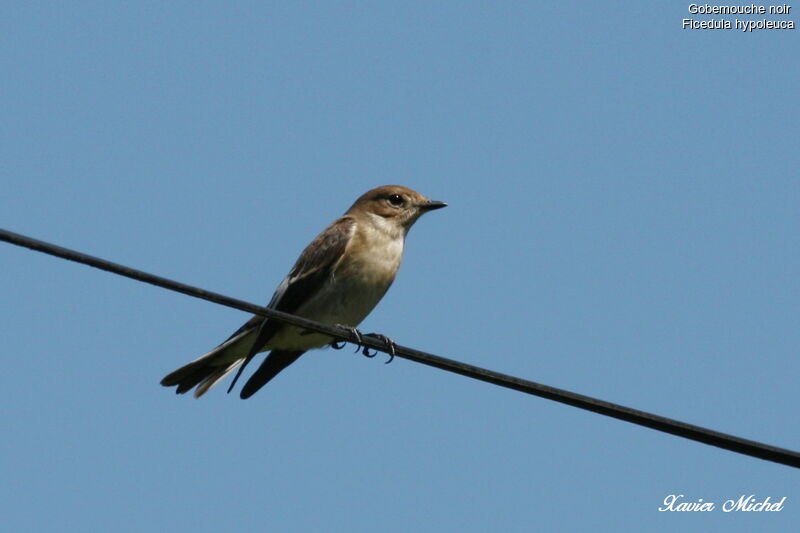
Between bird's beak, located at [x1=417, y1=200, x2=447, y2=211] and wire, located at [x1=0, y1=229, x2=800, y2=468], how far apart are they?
4759 millimetres

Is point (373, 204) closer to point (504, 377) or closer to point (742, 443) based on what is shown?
point (504, 377)

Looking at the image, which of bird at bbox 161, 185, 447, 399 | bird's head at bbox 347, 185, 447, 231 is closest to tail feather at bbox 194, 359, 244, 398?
bird at bbox 161, 185, 447, 399

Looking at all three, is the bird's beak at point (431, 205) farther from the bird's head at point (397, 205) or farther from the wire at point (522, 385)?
the wire at point (522, 385)

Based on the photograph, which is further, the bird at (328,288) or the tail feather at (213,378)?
the tail feather at (213,378)

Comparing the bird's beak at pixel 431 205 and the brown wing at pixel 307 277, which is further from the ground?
the bird's beak at pixel 431 205

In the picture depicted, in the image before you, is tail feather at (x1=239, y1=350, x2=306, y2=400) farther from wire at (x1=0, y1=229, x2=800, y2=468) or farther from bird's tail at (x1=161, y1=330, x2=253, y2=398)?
wire at (x1=0, y1=229, x2=800, y2=468)

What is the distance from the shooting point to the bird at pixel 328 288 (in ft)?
32.4

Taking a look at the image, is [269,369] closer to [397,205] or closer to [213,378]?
[213,378]

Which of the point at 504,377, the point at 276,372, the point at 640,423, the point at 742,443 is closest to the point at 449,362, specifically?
the point at 504,377

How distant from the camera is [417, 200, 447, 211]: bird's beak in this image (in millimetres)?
10648

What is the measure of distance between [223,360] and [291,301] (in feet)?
3.12

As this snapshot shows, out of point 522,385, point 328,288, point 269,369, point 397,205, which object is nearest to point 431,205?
Answer: point 397,205

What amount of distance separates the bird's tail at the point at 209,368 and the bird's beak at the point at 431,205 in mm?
1958

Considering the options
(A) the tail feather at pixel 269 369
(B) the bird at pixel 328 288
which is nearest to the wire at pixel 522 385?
(B) the bird at pixel 328 288
